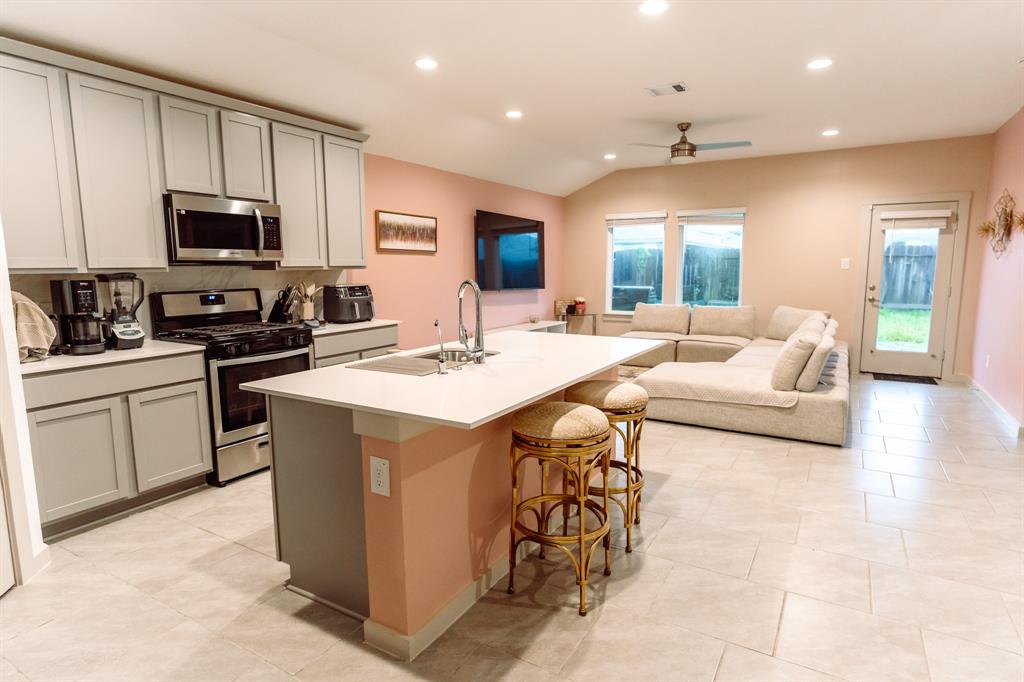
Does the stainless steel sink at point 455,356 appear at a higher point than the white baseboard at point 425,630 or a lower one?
higher

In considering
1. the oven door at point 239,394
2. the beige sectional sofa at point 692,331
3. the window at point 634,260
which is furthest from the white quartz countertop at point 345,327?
the window at point 634,260

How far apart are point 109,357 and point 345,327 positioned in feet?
5.25

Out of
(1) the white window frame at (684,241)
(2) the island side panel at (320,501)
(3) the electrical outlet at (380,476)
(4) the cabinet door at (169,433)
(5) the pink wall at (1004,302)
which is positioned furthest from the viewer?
(1) the white window frame at (684,241)

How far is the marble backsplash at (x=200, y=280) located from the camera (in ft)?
9.96

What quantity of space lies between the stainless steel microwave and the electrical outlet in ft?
7.46

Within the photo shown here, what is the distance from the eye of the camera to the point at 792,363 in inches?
163

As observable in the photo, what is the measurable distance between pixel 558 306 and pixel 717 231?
237 cm

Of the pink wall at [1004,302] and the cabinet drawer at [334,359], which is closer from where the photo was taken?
the cabinet drawer at [334,359]

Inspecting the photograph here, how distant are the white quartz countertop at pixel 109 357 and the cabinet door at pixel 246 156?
3.48 feet

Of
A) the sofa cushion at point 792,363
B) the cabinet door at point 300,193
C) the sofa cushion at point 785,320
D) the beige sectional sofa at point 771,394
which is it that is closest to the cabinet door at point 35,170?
the cabinet door at point 300,193

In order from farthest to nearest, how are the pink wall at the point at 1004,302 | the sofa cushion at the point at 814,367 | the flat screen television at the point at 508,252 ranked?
the flat screen television at the point at 508,252, the pink wall at the point at 1004,302, the sofa cushion at the point at 814,367

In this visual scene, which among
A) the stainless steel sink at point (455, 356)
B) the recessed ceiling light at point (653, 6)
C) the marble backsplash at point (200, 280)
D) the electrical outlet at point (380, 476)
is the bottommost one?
the electrical outlet at point (380, 476)

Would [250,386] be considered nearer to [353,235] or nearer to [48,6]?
[48,6]

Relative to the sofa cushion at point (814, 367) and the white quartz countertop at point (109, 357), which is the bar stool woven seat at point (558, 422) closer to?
the white quartz countertop at point (109, 357)
